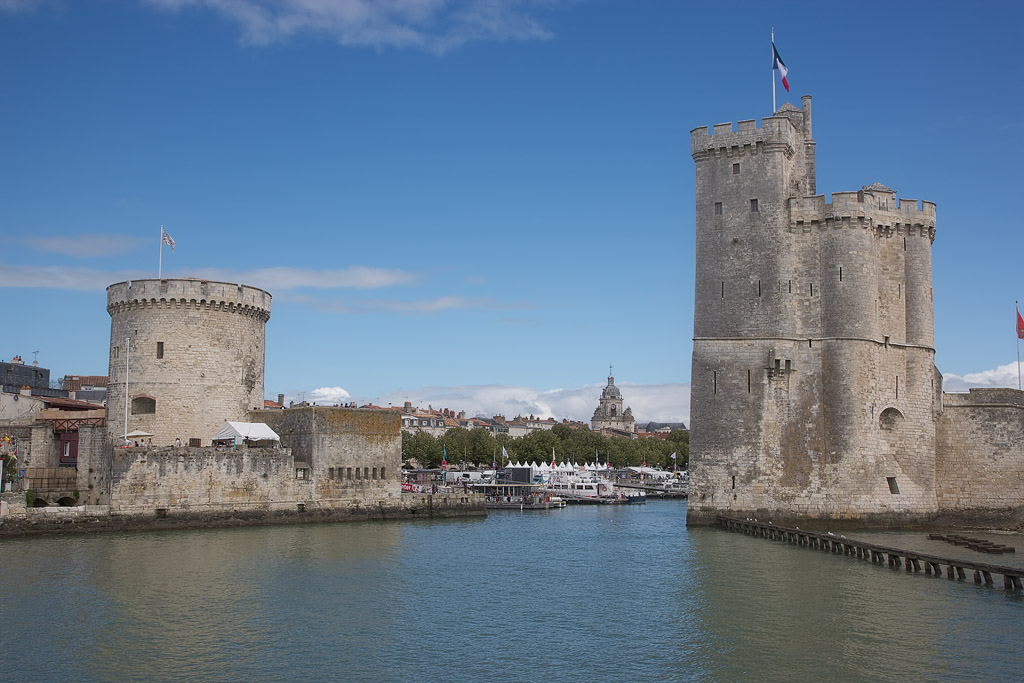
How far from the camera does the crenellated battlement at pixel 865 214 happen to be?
34.9 m

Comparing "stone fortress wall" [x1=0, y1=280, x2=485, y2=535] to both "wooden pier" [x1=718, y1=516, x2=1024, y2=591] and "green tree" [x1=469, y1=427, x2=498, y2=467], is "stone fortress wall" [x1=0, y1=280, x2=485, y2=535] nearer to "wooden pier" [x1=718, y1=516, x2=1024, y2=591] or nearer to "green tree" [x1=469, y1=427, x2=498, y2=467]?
"wooden pier" [x1=718, y1=516, x2=1024, y2=591]

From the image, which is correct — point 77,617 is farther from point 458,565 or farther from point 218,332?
point 218,332

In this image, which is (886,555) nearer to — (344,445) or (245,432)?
(344,445)

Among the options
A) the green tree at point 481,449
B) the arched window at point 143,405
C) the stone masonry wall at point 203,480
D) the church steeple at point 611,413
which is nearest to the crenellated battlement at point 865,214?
the stone masonry wall at point 203,480

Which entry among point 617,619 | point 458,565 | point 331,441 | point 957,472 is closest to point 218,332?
point 331,441

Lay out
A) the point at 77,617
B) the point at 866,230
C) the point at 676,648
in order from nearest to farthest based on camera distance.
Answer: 1. the point at 676,648
2. the point at 77,617
3. the point at 866,230

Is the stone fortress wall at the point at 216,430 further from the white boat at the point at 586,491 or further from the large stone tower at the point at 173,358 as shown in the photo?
the white boat at the point at 586,491

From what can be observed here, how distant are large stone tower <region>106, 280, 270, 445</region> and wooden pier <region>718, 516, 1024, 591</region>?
2042 centimetres

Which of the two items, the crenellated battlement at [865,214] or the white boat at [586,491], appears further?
the white boat at [586,491]

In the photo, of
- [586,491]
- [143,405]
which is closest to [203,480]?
[143,405]

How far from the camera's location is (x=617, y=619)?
65.6 ft

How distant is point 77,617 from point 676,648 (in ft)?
38.4

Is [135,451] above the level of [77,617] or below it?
above

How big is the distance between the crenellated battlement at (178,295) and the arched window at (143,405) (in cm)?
362
